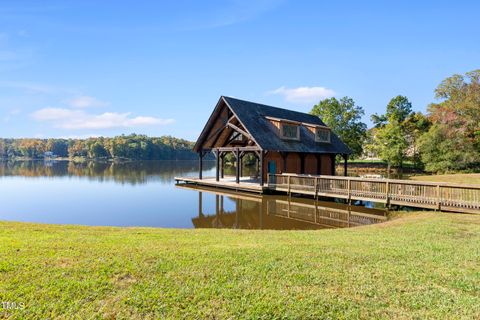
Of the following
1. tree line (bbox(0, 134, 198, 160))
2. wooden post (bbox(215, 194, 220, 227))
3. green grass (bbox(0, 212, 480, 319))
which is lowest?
wooden post (bbox(215, 194, 220, 227))

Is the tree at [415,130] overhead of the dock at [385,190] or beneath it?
overhead

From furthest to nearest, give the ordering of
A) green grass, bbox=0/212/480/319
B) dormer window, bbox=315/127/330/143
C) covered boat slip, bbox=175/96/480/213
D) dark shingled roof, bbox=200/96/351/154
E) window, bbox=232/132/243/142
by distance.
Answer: dormer window, bbox=315/127/330/143 → window, bbox=232/132/243/142 → dark shingled roof, bbox=200/96/351/154 → covered boat slip, bbox=175/96/480/213 → green grass, bbox=0/212/480/319

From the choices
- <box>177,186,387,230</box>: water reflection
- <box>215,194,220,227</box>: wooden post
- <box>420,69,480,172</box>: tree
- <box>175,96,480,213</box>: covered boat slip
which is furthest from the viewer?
<box>420,69,480,172</box>: tree

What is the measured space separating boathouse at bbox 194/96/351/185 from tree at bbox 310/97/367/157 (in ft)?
60.9

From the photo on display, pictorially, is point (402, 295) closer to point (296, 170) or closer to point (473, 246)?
point (473, 246)

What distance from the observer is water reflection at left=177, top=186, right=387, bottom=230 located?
1192 centimetres

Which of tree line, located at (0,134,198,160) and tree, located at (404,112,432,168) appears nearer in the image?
tree, located at (404,112,432,168)

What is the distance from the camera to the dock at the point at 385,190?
11828mm

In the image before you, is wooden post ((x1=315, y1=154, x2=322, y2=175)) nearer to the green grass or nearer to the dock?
the dock

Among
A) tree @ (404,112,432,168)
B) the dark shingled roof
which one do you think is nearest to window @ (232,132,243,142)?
the dark shingled roof

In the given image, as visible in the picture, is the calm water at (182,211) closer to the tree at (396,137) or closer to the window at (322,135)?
the window at (322,135)

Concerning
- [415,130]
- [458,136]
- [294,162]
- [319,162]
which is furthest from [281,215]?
[415,130]

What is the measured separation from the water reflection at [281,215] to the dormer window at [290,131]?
6.14 metres

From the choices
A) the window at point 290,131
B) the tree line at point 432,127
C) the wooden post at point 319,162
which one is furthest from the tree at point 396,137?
the window at point 290,131
